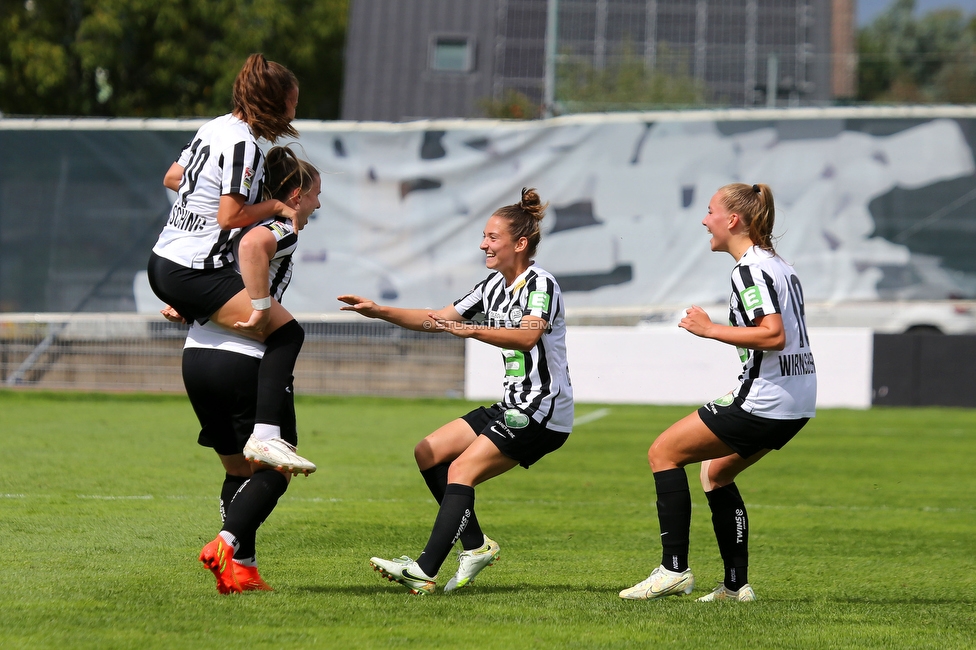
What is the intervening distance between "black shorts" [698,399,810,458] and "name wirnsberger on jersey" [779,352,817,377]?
0.19 meters

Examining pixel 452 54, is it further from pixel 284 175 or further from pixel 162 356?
pixel 284 175

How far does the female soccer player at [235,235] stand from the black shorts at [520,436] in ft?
2.87

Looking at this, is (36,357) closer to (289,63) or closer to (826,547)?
(826,547)

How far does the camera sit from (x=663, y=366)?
15531 millimetres

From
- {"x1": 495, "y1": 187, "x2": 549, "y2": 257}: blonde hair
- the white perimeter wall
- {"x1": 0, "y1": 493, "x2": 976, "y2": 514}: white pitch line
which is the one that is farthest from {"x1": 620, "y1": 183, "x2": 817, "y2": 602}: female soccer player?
the white perimeter wall

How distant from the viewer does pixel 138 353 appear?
15.6 metres

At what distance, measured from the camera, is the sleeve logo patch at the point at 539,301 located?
4.70 metres

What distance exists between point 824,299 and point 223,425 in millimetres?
12557

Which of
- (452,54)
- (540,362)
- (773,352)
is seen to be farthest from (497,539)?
(452,54)

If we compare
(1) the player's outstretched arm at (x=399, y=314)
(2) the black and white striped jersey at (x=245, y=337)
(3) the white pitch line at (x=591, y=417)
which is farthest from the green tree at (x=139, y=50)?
(2) the black and white striped jersey at (x=245, y=337)

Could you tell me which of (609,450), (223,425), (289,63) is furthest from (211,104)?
(223,425)

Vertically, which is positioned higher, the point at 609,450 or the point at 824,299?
the point at 824,299

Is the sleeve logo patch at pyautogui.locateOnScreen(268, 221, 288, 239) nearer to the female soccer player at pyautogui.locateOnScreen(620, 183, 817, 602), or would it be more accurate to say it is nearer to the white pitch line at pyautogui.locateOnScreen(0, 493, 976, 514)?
the female soccer player at pyautogui.locateOnScreen(620, 183, 817, 602)

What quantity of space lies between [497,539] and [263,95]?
9.83 feet
